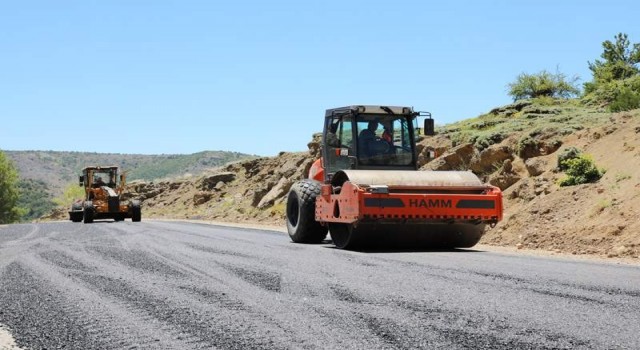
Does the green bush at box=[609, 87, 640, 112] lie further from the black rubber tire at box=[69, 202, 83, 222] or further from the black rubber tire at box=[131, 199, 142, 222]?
the black rubber tire at box=[69, 202, 83, 222]

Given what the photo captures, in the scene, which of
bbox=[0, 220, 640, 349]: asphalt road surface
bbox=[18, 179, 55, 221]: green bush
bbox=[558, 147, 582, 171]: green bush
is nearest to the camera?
bbox=[0, 220, 640, 349]: asphalt road surface

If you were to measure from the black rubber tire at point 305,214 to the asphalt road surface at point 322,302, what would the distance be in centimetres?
289

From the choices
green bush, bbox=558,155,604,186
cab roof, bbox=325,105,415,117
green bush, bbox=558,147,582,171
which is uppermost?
cab roof, bbox=325,105,415,117

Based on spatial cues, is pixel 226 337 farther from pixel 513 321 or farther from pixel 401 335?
pixel 513 321

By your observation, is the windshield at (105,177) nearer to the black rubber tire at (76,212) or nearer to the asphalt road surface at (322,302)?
the black rubber tire at (76,212)

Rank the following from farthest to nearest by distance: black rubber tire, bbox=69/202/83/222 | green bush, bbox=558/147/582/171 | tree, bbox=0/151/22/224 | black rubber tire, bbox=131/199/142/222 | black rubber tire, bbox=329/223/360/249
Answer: tree, bbox=0/151/22/224 < black rubber tire, bbox=69/202/83/222 < black rubber tire, bbox=131/199/142/222 < green bush, bbox=558/147/582/171 < black rubber tire, bbox=329/223/360/249

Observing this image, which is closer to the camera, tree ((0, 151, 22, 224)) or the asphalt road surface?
the asphalt road surface

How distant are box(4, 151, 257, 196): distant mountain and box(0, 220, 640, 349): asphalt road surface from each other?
15903 cm

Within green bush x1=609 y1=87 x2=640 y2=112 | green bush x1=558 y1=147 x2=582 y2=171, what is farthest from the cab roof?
green bush x1=609 y1=87 x2=640 y2=112

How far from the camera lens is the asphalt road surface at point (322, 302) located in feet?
19.2

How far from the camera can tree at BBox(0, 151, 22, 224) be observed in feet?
266

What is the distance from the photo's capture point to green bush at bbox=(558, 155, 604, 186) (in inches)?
753

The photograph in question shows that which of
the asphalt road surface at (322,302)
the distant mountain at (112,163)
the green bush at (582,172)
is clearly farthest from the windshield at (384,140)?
the distant mountain at (112,163)

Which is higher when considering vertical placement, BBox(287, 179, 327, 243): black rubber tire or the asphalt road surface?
BBox(287, 179, 327, 243): black rubber tire
